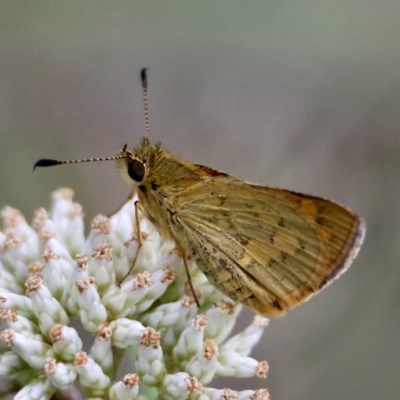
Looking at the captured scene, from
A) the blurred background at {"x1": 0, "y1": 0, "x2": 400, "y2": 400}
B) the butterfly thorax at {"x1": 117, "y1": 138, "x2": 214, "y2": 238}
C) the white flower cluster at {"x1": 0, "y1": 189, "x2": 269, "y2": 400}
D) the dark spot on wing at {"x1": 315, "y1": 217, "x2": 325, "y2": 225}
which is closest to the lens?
the white flower cluster at {"x1": 0, "y1": 189, "x2": 269, "y2": 400}

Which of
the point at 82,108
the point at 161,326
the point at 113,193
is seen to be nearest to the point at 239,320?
the point at 113,193

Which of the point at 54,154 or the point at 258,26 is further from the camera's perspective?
the point at 258,26

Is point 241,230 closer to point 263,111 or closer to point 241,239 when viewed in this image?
point 241,239

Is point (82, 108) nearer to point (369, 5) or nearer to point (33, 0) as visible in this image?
point (33, 0)

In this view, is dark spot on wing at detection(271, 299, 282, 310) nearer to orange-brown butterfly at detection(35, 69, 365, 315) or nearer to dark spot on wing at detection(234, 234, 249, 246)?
orange-brown butterfly at detection(35, 69, 365, 315)

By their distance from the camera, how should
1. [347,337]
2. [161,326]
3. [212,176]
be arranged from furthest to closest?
[347,337] → [212,176] → [161,326]

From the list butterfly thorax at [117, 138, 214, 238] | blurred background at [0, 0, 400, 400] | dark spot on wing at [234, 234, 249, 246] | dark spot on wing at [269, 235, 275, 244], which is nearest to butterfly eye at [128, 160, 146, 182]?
butterfly thorax at [117, 138, 214, 238]

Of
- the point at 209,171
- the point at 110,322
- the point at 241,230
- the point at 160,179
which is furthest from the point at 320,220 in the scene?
the point at 110,322
